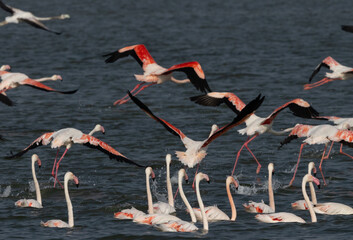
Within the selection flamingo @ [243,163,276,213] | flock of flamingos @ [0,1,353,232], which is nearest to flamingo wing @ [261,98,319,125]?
flock of flamingos @ [0,1,353,232]

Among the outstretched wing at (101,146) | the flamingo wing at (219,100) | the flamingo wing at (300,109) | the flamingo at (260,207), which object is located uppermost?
the flamingo wing at (219,100)

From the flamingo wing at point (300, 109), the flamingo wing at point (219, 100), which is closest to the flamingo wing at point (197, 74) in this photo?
the flamingo wing at point (219, 100)

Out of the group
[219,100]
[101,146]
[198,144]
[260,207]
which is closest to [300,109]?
[219,100]

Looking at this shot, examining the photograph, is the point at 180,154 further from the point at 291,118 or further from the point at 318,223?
the point at 291,118

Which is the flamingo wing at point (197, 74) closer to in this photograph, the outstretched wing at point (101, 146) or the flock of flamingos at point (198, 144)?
the flock of flamingos at point (198, 144)

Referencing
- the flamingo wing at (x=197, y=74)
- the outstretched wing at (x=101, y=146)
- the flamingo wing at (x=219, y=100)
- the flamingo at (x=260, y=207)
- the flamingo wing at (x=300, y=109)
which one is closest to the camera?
the flamingo at (x=260, y=207)

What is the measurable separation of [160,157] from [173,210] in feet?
13.8

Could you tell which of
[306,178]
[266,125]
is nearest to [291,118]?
[266,125]

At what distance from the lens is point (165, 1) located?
61188 mm

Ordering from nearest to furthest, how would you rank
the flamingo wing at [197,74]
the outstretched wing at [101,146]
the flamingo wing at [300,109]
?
the outstretched wing at [101,146] < the flamingo wing at [300,109] < the flamingo wing at [197,74]

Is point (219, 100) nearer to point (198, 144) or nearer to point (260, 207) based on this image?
point (198, 144)

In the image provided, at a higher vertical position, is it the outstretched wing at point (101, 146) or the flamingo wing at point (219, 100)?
the flamingo wing at point (219, 100)

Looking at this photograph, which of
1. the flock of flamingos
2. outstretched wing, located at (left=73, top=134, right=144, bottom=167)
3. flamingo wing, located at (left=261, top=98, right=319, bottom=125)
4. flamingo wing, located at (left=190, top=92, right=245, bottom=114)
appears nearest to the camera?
the flock of flamingos

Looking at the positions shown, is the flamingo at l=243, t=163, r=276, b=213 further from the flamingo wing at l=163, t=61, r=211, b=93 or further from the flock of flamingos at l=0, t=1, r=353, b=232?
the flamingo wing at l=163, t=61, r=211, b=93
